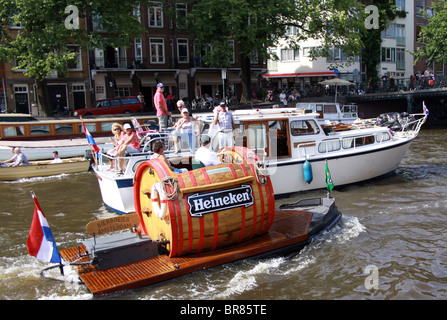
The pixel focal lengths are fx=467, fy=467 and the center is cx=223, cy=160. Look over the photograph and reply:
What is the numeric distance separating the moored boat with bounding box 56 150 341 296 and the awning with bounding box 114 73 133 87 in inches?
1200

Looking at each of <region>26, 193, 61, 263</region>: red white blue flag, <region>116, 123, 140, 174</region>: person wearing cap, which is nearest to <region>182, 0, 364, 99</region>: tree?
<region>116, 123, 140, 174</region>: person wearing cap

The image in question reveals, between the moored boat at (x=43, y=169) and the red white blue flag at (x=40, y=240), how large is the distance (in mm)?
12572

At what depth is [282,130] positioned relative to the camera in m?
14.5

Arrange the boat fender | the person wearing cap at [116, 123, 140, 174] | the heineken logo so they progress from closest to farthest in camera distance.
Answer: the heineken logo, the person wearing cap at [116, 123, 140, 174], the boat fender

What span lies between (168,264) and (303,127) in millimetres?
8259

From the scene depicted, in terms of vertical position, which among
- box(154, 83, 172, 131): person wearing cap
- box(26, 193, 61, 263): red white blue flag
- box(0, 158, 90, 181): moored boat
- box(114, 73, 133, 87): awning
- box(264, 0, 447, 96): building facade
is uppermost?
box(264, 0, 447, 96): building facade

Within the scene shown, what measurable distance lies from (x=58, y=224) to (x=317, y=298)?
7.34 meters

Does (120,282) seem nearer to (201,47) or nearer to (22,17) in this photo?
(22,17)

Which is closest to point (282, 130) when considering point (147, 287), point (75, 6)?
point (147, 287)

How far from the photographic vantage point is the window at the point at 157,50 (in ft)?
130

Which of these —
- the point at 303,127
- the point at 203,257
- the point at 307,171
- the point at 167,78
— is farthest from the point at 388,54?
the point at 203,257

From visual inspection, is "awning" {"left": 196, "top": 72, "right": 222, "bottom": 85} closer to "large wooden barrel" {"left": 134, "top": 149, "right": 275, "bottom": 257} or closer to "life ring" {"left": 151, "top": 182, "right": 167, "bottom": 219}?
"large wooden barrel" {"left": 134, "top": 149, "right": 275, "bottom": 257}

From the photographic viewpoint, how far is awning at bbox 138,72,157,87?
38.8m

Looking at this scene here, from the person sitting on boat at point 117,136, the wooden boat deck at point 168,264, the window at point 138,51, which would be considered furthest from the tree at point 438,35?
the wooden boat deck at point 168,264
